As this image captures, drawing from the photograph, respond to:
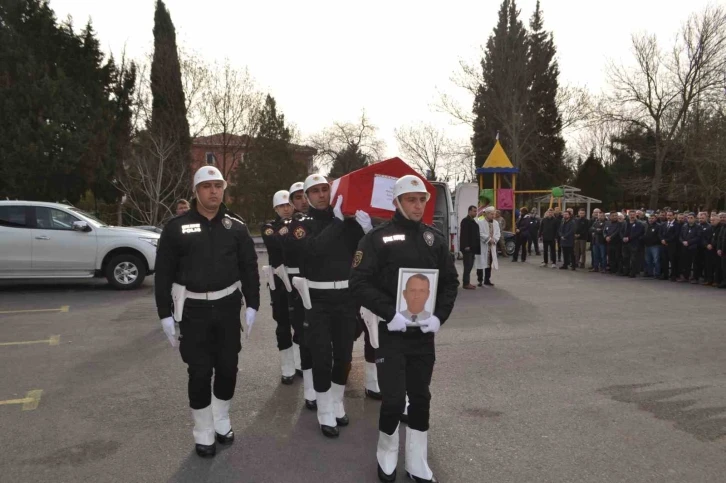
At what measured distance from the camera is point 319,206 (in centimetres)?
479

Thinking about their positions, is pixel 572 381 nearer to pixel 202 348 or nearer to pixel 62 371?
pixel 202 348

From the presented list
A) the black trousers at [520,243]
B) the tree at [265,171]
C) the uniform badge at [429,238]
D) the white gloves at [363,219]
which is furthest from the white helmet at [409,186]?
the tree at [265,171]

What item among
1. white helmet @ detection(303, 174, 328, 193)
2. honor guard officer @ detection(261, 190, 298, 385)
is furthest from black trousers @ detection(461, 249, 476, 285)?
white helmet @ detection(303, 174, 328, 193)

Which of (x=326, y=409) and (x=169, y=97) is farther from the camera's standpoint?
(x=169, y=97)

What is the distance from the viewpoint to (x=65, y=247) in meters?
11.7

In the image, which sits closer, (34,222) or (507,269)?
(34,222)

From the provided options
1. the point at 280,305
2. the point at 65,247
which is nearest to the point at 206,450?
the point at 280,305

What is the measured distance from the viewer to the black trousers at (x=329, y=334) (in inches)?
174

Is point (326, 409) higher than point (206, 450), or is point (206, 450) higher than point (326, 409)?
point (326, 409)

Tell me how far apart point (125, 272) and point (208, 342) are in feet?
30.2

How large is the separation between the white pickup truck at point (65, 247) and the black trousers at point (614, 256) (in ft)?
41.7

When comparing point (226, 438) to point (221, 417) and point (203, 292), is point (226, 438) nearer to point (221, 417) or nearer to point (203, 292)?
point (221, 417)

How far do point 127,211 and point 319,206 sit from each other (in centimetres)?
2612

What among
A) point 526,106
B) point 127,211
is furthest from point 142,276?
point 526,106
